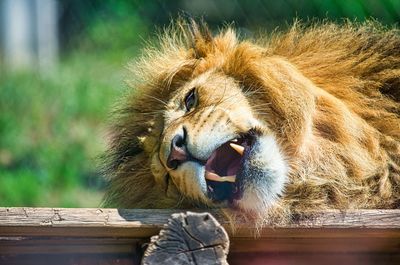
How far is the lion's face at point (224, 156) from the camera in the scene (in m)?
2.88

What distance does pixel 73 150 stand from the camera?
5.55m

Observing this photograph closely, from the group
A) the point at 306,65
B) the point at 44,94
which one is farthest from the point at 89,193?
the point at 306,65

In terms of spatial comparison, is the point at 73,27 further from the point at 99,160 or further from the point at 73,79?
the point at 99,160

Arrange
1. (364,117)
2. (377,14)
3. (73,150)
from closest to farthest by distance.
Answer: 1. (364,117)
2. (377,14)
3. (73,150)

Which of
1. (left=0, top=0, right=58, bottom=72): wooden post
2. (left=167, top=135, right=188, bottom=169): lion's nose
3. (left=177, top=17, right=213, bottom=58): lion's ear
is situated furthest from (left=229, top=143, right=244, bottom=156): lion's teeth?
(left=0, top=0, right=58, bottom=72): wooden post

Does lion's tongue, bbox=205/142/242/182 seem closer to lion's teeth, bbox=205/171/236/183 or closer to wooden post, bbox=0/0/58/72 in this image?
lion's teeth, bbox=205/171/236/183

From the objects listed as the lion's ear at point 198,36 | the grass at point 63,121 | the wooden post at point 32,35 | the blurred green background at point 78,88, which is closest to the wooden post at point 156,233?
the lion's ear at point 198,36

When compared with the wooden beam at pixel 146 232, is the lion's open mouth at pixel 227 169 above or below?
above

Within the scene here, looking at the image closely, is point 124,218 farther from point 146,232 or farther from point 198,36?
point 198,36

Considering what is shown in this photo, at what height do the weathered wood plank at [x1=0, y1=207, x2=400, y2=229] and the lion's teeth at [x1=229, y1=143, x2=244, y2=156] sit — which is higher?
the lion's teeth at [x1=229, y1=143, x2=244, y2=156]

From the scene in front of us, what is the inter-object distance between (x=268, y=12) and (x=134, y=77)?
66.9 inches

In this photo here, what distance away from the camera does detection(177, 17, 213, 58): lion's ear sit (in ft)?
11.0

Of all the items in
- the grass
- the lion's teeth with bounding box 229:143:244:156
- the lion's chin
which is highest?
the lion's teeth with bounding box 229:143:244:156

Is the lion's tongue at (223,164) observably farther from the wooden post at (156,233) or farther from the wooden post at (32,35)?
the wooden post at (32,35)
